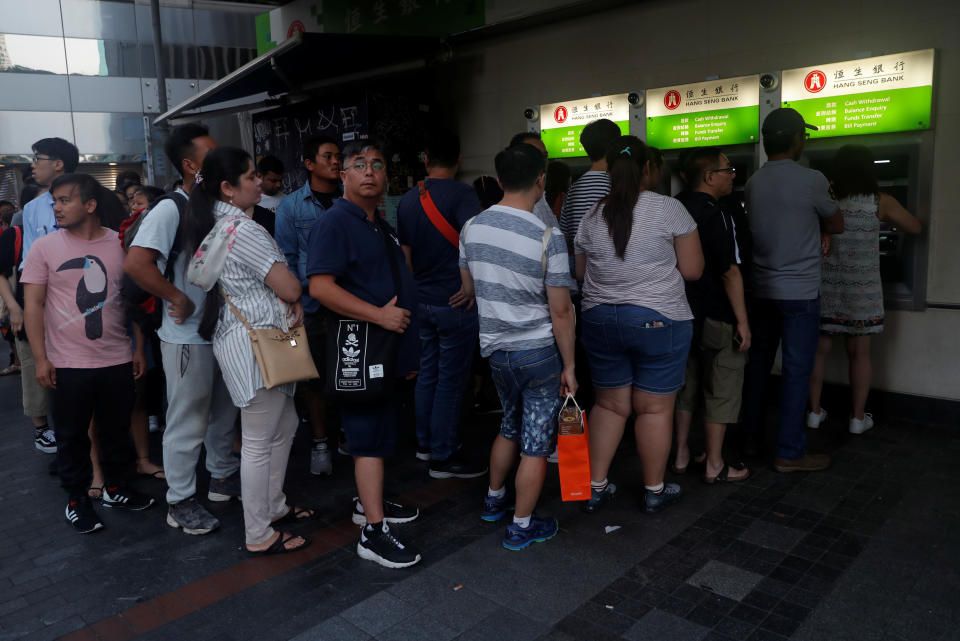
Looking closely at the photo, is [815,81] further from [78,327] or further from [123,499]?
[123,499]

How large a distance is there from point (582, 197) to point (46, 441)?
418 cm

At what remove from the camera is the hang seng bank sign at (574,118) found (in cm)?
621

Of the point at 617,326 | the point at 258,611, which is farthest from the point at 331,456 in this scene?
the point at 617,326

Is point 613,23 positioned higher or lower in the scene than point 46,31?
lower

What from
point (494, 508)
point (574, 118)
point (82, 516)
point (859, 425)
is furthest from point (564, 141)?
point (82, 516)

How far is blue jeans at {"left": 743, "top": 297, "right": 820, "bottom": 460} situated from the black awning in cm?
431

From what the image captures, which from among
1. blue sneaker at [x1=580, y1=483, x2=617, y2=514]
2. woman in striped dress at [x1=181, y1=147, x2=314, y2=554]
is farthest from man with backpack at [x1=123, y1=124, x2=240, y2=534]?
blue sneaker at [x1=580, y1=483, x2=617, y2=514]

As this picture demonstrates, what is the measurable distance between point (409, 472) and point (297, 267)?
1432 mm

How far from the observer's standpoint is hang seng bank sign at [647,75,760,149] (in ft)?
17.8

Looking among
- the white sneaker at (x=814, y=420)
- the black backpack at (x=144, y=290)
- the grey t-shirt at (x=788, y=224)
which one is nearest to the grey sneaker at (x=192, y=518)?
the black backpack at (x=144, y=290)

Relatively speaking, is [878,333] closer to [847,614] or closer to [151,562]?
[847,614]

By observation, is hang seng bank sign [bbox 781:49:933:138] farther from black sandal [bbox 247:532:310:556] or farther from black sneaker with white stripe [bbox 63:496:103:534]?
black sneaker with white stripe [bbox 63:496:103:534]

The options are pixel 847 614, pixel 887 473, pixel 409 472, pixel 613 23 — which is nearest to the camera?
pixel 847 614

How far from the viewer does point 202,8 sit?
17531mm
